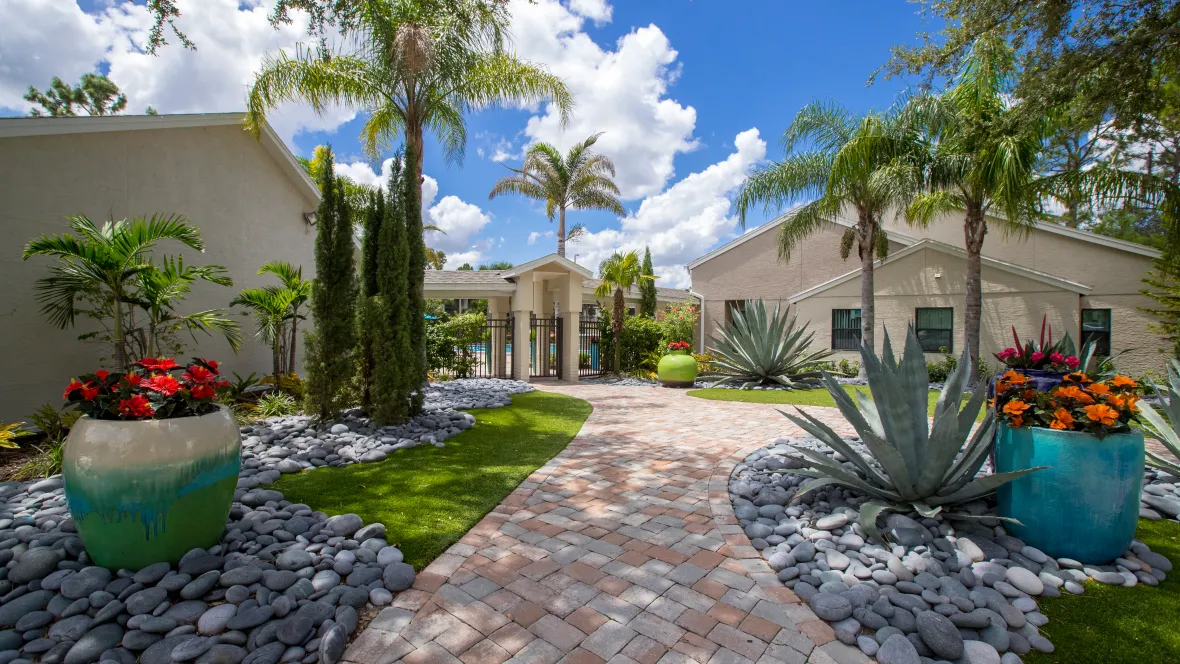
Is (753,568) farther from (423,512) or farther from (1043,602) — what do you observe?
(423,512)

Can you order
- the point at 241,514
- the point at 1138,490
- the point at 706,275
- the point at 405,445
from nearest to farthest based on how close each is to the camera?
the point at 1138,490, the point at 241,514, the point at 405,445, the point at 706,275

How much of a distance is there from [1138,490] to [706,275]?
734 inches

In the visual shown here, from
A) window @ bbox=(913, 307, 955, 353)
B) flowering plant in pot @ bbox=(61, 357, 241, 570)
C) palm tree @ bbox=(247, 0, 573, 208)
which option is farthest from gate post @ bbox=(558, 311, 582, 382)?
flowering plant in pot @ bbox=(61, 357, 241, 570)

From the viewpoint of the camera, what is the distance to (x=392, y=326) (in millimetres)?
7059

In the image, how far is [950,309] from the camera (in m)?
15.1

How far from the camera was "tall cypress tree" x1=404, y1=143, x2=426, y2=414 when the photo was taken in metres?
7.45

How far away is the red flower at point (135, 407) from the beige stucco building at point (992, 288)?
51.6 ft

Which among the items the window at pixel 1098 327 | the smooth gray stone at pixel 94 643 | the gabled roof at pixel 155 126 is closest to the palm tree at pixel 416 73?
the gabled roof at pixel 155 126

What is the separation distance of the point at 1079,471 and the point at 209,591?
16.7ft

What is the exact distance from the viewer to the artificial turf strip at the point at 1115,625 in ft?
8.18

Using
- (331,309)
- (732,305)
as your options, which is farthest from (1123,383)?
(732,305)

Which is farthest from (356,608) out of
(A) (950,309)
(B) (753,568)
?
(A) (950,309)

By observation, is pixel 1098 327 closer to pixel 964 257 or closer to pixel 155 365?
pixel 964 257

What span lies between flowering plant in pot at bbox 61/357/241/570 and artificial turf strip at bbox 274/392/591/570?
1113 mm
